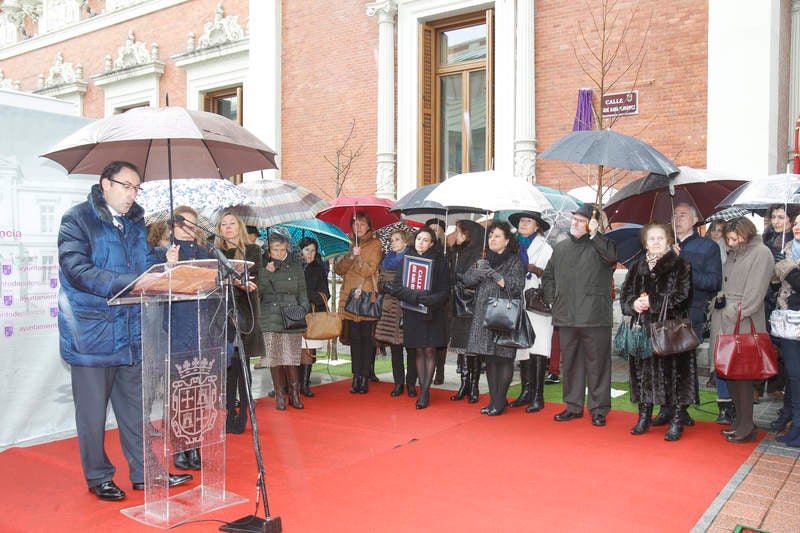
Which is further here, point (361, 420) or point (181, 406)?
point (361, 420)

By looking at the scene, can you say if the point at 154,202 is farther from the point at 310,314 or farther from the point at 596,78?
the point at 596,78

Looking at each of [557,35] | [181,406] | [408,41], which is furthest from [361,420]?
[408,41]

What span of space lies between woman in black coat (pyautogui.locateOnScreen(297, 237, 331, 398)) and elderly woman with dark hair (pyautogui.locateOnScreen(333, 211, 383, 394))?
318 mm

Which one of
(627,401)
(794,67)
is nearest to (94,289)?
(627,401)

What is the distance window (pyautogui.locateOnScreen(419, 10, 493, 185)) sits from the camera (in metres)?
12.6

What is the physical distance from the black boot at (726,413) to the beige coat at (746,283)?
0.78 m

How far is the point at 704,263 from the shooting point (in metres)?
5.89

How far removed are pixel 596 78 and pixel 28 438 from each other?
896 cm

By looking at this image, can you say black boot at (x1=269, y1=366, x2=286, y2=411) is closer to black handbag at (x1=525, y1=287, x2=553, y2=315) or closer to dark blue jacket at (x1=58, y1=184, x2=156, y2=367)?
black handbag at (x1=525, y1=287, x2=553, y2=315)

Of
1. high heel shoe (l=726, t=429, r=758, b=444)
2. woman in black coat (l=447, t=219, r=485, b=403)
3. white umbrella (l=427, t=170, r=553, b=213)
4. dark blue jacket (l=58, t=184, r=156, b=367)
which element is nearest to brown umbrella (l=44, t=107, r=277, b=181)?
dark blue jacket (l=58, t=184, r=156, b=367)

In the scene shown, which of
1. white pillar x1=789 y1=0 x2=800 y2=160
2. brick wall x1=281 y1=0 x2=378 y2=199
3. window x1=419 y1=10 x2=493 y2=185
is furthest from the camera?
brick wall x1=281 y1=0 x2=378 y2=199

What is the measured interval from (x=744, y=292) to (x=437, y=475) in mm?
2765

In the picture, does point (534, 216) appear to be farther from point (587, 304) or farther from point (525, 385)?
point (525, 385)

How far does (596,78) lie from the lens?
1095 centimetres
